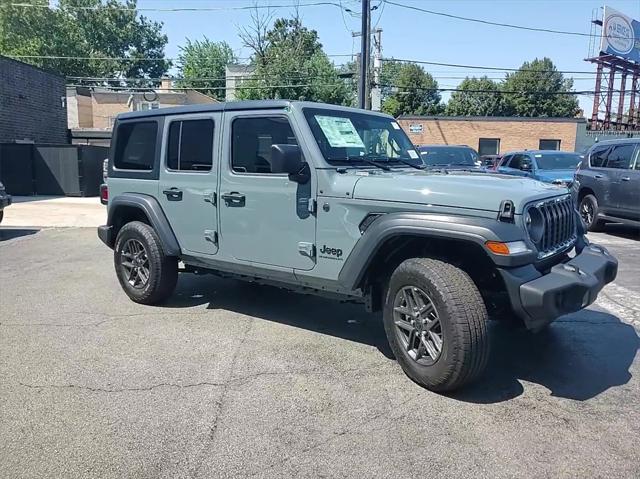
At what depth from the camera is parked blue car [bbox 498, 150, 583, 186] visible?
1311 centimetres

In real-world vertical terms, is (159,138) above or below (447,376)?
above

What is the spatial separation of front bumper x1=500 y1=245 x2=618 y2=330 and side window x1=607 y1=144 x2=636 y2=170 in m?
7.90

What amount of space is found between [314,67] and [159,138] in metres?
30.5

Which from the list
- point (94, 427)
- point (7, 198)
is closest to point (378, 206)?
point (94, 427)

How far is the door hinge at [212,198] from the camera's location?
5.05 meters

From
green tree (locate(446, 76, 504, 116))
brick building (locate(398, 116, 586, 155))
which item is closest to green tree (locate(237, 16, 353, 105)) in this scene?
brick building (locate(398, 116, 586, 155))

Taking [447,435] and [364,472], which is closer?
[364,472]

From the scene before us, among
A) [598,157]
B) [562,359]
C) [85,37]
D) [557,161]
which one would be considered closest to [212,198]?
[562,359]

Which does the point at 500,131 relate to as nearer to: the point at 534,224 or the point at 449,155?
the point at 449,155

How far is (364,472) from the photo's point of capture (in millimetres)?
2814

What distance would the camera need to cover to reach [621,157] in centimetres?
1056

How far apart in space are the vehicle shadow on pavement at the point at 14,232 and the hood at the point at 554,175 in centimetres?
1162

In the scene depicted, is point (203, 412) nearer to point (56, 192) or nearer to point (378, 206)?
point (378, 206)

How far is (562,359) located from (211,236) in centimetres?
323
